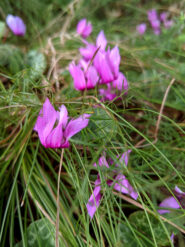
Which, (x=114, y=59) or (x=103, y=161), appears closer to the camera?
(x=103, y=161)

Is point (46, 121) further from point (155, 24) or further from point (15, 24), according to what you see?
point (155, 24)

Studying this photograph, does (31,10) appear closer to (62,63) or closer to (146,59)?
(62,63)

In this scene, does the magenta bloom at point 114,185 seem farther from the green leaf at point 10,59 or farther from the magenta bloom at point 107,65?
the green leaf at point 10,59

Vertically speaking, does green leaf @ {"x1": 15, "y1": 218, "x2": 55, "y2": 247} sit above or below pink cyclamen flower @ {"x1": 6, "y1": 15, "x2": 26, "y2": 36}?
below

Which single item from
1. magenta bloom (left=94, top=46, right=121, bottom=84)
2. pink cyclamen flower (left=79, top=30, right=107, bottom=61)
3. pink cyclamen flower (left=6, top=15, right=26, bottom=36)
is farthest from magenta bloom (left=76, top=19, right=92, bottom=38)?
magenta bloom (left=94, top=46, right=121, bottom=84)

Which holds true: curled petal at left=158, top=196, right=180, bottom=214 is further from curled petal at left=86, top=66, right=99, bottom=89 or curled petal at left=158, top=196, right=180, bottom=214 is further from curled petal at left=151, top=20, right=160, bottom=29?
curled petal at left=151, top=20, right=160, bottom=29

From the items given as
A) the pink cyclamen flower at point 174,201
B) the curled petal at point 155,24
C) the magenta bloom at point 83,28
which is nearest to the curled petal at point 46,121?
the pink cyclamen flower at point 174,201

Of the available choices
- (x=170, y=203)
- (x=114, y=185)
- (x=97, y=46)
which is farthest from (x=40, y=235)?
(x=97, y=46)
